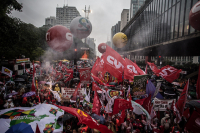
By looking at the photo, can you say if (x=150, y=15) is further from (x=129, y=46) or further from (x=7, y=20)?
(x=7, y=20)

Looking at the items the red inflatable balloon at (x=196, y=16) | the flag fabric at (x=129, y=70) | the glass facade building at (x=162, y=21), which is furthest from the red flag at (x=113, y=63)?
the glass facade building at (x=162, y=21)

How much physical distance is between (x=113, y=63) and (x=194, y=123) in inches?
138

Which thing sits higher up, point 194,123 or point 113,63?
point 113,63

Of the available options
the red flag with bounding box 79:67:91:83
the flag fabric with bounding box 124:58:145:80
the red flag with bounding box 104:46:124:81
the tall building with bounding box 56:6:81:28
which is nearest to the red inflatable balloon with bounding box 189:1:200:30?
the flag fabric with bounding box 124:58:145:80

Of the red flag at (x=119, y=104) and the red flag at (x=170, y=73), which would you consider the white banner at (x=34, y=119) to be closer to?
the red flag at (x=119, y=104)

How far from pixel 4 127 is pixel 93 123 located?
295 centimetres

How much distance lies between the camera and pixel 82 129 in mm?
4418

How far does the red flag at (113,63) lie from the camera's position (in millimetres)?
4805

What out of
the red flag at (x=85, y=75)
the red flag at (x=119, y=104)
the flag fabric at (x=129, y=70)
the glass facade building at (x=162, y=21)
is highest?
the glass facade building at (x=162, y=21)

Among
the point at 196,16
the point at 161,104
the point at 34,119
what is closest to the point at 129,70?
the point at 161,104

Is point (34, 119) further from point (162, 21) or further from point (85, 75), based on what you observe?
point (162, 21)

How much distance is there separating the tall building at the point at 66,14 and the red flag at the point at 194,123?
109422 millimetres

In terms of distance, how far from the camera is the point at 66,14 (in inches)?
4141

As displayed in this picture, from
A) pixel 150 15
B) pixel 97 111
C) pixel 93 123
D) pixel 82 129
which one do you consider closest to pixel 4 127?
pixel 82 129
